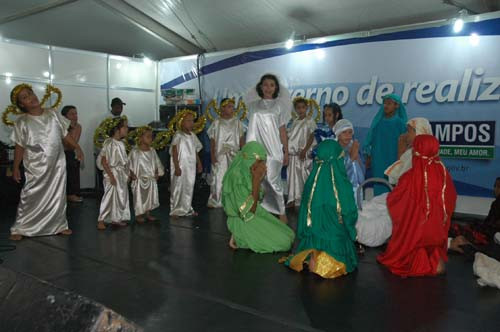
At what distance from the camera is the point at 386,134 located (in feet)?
18.5

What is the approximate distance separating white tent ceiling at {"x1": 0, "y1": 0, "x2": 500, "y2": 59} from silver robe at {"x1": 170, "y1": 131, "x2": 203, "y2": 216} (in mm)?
2345

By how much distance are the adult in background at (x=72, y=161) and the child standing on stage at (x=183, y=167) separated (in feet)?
6.86

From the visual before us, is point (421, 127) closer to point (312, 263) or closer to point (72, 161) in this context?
point (312, 263)

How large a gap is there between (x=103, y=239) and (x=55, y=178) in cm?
Result: 84

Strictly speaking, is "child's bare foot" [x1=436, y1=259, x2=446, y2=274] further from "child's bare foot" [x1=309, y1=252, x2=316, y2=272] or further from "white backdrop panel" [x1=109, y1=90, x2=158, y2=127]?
"white backdrop panel" [x1=109, y1=90, x2=158, y2=127]

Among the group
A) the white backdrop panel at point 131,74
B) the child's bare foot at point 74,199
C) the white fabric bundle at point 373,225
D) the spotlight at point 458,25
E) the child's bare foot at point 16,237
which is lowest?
the child's bare foot at point 74,199

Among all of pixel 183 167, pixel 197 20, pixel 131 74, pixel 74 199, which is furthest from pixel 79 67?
pixel 183 167

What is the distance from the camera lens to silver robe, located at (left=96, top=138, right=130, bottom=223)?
5516mm

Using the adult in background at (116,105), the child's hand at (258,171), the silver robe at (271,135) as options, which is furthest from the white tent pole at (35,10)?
the child's hand at (258,171)

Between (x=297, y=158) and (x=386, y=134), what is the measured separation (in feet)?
5.44

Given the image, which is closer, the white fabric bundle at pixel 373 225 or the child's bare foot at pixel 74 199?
the white fabric bundle at pixel 373 225

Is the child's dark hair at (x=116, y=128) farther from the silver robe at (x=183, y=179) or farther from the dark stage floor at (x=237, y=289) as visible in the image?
the dark stage floor at (x=237, y=289)

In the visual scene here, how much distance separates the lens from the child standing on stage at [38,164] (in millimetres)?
4688

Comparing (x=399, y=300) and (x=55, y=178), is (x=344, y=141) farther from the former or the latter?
(x=55, y=178)
